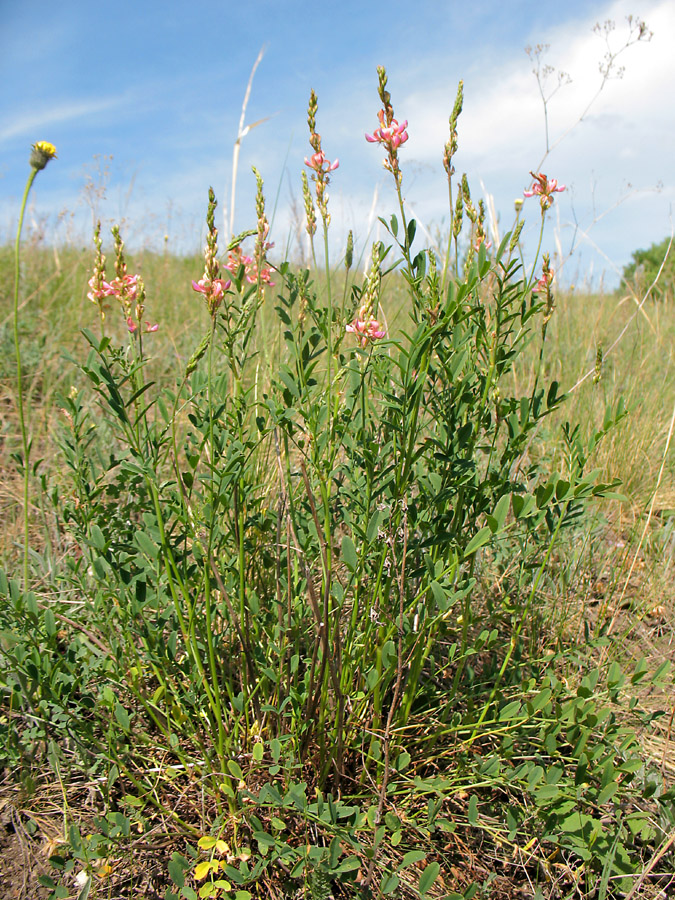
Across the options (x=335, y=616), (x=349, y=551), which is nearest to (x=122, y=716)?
(x=335, y=616)

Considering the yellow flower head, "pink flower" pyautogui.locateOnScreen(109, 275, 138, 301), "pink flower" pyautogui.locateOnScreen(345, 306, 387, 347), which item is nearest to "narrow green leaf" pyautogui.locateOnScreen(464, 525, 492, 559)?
"pink flower" pyautogui.locateOnScreen(345, 306, 387, 347)

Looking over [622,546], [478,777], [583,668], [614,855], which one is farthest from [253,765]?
[622,546]

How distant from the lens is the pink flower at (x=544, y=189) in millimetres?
1562

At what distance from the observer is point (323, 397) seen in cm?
159

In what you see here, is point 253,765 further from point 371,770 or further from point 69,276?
point 69,276

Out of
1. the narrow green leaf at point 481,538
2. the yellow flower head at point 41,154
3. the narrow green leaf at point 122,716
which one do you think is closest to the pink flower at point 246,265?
the yellow flower head at point 41,154

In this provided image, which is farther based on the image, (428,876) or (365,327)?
(365,327)

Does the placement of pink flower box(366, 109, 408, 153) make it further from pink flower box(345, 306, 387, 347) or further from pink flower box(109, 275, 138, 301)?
pink flower box(109, 275, 138, 301)

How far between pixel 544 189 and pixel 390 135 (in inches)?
20.2

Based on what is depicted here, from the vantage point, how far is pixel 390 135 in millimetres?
1292

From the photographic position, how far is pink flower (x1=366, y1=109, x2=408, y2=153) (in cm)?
129

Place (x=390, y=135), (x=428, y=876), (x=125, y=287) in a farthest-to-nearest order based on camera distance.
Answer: (x=125, y=287)
(x=390, y=135)
(x=428, y=876)

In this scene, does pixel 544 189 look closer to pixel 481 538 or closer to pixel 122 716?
pixel 481 538

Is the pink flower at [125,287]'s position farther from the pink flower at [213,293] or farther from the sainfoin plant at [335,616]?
the pink flower at [213,293]
